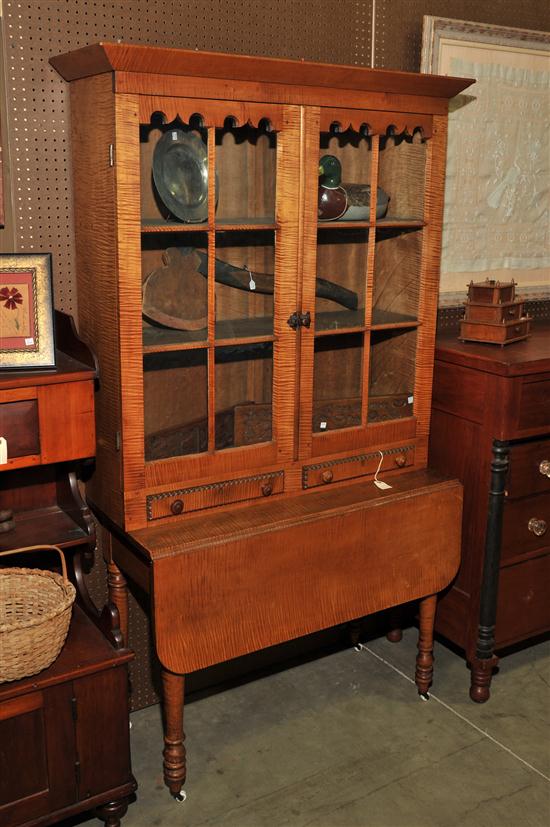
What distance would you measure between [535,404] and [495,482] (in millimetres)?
305

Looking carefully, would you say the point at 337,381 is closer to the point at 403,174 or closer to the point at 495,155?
the point at 403,174

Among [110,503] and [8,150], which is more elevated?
[8,150]

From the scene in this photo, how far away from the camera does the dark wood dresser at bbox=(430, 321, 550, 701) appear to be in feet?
10.1

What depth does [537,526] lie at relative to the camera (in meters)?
3.31

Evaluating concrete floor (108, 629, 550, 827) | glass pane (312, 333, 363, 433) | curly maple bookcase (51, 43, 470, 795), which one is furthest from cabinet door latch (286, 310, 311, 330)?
concrete floor (108, 629, 550, 827)

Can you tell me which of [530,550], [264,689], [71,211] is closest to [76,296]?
[71,211]

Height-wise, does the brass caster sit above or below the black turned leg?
below

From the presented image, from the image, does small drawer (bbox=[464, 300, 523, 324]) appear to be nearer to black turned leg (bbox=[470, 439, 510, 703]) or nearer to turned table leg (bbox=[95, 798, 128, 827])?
black turned leg (bbox=[470, 439, 510, 703])

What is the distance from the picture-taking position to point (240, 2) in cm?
290

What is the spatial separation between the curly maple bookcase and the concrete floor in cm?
23

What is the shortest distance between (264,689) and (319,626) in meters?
0.63

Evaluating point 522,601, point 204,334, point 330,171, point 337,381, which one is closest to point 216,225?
point 204,334

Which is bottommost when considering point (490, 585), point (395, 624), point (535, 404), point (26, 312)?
point (395, 624)

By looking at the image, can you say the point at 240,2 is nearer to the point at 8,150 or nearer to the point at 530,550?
the point at 8,150
